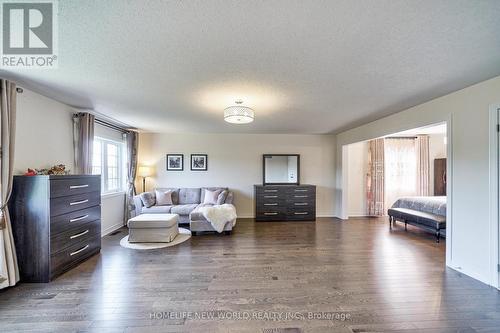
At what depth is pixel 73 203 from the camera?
298 cm

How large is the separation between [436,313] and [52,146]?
5.32 m

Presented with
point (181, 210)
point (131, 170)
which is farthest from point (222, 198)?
point (131, 170)

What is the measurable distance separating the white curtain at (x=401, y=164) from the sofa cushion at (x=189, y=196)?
5.48 m

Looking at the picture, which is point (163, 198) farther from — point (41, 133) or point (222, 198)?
point (41, 133)

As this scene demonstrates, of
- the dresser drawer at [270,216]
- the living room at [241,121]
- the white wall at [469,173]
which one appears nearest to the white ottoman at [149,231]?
the living room at [241,121]

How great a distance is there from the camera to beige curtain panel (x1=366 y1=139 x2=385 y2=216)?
618 cm

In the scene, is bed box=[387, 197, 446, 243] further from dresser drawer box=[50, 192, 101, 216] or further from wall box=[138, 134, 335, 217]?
dresser drawer box=[50, 192, 101, 216]

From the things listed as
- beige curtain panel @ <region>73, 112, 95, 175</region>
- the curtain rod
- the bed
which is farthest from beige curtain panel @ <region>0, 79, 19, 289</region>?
the bed

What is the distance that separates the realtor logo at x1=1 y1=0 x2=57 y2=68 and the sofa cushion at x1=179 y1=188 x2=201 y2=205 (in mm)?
3993

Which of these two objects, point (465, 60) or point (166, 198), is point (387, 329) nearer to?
point (465, 60)

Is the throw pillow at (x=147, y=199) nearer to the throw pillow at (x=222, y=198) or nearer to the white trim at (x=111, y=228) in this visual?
the white trim at (x=111, y=228)

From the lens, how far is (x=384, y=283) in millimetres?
2584

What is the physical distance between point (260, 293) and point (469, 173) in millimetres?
3025

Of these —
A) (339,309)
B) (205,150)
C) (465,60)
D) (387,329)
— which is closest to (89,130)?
(205,150)
